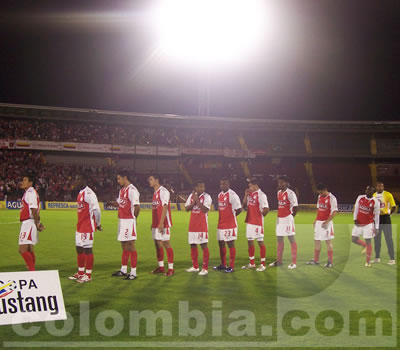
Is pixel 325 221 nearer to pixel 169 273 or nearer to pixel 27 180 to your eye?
pixel 169 273

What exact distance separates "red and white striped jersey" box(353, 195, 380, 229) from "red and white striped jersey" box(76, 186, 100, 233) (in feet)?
23.4

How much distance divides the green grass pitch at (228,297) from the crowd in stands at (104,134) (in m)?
32.8

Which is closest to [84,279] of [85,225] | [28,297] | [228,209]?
[85,225]

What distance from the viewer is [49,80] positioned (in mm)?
49344

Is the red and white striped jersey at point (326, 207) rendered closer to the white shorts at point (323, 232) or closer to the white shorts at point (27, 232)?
the white shorts at point (323, 232)

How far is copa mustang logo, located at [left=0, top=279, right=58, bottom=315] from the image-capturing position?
5.65 metres

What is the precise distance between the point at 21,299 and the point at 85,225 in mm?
4215

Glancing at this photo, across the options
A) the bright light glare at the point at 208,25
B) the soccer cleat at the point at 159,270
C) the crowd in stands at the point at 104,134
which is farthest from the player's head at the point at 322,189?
the crowd in stands at the point at 104,134

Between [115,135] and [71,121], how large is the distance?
477 cm

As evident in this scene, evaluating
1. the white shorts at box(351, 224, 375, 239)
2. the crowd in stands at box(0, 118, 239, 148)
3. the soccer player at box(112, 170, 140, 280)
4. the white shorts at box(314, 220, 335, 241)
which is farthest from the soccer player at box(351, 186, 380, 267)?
the crowd in stands at box(0, 118, 239, 148)

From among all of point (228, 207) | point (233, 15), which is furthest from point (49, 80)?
point (228, 207)

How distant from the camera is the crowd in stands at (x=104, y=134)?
151ft

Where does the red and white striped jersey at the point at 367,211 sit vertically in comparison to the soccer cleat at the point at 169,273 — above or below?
above

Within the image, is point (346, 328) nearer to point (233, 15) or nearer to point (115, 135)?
point (233, 15)
